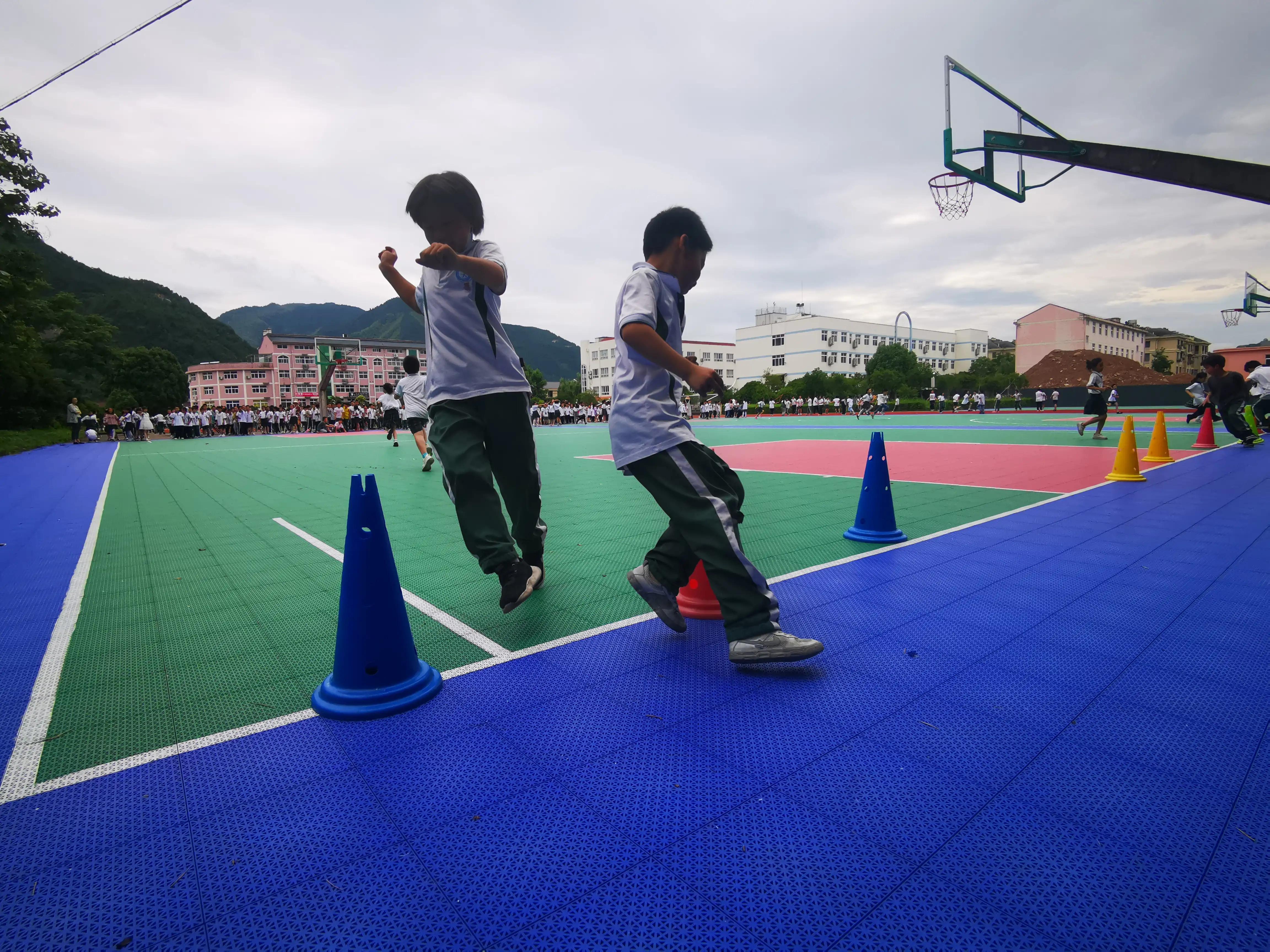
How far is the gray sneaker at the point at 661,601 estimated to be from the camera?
282 centimetres

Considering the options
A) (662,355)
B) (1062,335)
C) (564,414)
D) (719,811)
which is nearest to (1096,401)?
(662,355)

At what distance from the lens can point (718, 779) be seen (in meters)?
1.81

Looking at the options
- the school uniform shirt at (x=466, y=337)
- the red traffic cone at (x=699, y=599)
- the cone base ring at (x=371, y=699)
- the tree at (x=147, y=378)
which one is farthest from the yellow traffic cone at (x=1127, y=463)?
the tree at (x=147, y=378)

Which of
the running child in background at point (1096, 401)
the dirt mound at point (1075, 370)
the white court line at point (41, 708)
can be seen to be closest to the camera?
the white court line at point (41, 708)

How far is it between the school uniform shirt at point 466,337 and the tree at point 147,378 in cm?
8740

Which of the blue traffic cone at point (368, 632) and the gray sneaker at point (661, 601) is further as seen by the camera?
the gray sneaker at point (661, 601)

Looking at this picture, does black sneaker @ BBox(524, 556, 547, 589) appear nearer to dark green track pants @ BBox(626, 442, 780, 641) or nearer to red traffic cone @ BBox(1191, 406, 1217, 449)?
dark green track pants @ BBox(626, 442, 780, 641)

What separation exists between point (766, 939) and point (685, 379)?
1.82 m

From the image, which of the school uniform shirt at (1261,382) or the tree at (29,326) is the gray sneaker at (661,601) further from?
the tree at (29,326)

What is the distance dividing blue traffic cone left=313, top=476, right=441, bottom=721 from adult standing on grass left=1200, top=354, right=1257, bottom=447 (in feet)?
47.0

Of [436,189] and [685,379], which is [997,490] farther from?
[436,189]

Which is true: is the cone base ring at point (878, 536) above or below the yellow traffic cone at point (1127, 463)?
below

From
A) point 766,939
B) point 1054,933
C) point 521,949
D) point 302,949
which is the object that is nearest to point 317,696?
point 302,949

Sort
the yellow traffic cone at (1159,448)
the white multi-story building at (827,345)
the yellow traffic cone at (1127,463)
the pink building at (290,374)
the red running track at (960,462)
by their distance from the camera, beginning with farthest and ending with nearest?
the pink building at (290,374) → the white multi-story building at (827,345) → the yellow traffic cone at (1159,448) → the red running track at (960,462) → the yellow traffic cone at (1127,463)
